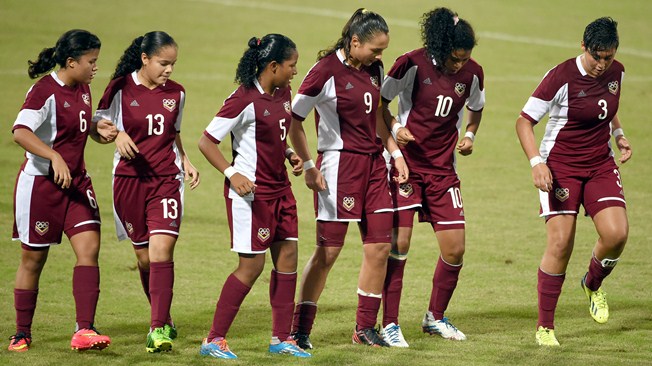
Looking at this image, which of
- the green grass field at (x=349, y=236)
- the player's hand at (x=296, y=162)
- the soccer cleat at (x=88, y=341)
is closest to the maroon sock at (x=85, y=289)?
the soccer cleat at (x=88, y=341)

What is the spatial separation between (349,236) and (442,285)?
4385 millimetres

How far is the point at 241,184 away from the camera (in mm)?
7207

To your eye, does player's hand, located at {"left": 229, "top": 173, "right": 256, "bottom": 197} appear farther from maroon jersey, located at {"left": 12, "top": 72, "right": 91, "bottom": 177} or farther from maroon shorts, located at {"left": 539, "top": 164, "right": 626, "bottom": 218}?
maroon shorts, located at {"left": 539, "top": 164, "right": 626, "bottom": 218}

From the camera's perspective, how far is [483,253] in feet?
39.1

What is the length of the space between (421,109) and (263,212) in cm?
156

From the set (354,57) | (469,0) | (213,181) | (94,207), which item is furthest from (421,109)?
(469,0)

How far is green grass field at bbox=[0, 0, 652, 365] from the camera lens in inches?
312

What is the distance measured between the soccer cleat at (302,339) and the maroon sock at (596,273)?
7.80 ft

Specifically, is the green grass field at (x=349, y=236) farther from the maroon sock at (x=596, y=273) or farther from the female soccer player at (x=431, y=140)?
the female soccer player at (x=431, y=140)

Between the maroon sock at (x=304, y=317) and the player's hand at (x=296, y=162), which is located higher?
the player's hand at (x=296, y=162)

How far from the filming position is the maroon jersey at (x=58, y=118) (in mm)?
7480

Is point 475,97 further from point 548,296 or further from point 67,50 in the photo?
point 67,50

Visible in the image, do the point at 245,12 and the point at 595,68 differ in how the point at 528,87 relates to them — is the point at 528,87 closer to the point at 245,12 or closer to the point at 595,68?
the point at 245,12

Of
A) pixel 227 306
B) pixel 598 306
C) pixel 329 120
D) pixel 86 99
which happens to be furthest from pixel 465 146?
pixel 86 99
